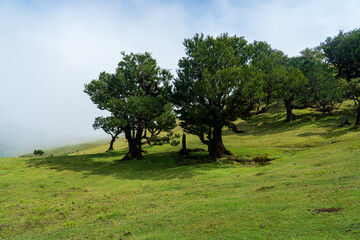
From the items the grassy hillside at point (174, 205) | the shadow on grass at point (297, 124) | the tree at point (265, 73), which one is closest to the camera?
the grassy hillside at point (174, 205)

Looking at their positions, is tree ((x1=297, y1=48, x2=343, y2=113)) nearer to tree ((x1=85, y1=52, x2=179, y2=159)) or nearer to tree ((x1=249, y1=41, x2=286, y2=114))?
tree ((x1=249, y1=41, x2=286, y2=114))

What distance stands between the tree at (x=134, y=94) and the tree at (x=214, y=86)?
5441 mm

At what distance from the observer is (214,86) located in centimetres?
3900

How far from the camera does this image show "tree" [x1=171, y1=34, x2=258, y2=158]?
124 feet

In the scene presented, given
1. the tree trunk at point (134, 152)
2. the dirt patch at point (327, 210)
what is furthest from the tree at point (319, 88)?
the dirt patch at point (327, 210)

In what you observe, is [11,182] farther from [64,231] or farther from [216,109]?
[216,109]

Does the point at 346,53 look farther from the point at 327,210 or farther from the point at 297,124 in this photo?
the point at 327,210

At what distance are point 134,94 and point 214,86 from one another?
17.2m

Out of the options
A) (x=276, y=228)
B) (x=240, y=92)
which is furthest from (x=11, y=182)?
(x=240, y=92)

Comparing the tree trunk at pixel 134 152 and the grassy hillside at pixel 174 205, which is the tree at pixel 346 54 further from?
the tree trunk at pixel 134 152

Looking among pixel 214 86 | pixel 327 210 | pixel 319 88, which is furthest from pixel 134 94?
pixel 319 88

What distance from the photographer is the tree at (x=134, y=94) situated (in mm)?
43531

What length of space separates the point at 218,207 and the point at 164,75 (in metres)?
39.5

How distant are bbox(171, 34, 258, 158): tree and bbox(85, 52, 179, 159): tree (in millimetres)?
5441
